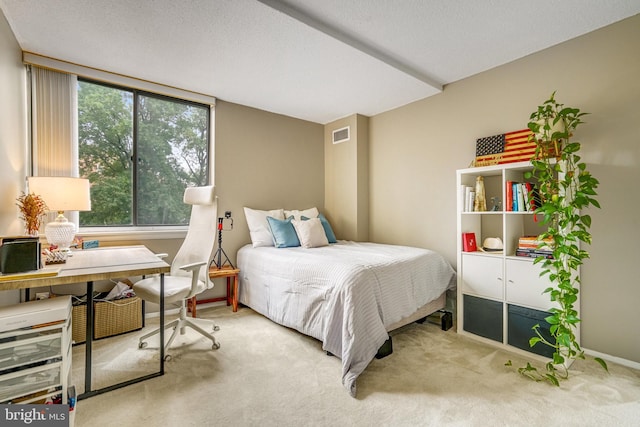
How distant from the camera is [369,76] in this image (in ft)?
9.73

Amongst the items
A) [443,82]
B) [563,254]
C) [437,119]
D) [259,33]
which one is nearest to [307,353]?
[563,254]

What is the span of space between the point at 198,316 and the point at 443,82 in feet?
12.3

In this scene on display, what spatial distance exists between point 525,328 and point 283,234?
2413mm

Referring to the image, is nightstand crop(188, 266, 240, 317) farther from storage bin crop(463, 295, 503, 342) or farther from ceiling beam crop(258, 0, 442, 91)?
ceiling beam crop(258, 0, 442, 91)

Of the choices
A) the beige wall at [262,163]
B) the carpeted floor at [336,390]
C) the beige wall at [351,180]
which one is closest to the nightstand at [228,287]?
the beige wall at [262,163]

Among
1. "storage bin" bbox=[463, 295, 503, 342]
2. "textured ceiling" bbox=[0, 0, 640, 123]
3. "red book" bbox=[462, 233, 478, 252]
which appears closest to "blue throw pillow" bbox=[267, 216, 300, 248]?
"textured ceiling" bbox=[0, 0, 640, 123]

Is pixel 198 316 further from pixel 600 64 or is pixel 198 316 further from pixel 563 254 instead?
pixel 600 64

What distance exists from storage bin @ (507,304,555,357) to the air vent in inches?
Result: 113

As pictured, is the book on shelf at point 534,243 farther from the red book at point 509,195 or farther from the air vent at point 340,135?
the air vent at point 340,135

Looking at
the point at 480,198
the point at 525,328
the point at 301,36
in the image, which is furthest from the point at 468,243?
the point at 301,36

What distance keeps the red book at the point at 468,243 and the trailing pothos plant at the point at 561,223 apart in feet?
1.90

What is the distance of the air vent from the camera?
4238 millimetres

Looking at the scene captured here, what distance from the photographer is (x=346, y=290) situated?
6.89 ft

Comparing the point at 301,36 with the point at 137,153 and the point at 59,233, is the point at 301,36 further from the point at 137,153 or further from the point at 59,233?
the point at 59,233
